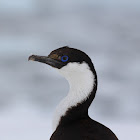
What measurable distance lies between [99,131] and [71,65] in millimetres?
603

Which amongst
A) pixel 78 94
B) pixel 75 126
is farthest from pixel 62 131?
pixel 78 94

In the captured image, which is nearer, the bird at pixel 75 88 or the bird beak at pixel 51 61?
the bird at pixel 75 88

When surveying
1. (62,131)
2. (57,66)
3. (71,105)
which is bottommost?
(62,131)

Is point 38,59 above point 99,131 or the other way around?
above

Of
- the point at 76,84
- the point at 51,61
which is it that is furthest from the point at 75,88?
the point at 51,61

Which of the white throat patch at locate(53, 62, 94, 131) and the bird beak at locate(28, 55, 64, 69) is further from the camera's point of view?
the bird beak at locate(28, 55, 64, 69)

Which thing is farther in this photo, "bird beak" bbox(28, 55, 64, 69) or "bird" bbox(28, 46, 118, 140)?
"bird beak" bbox(28, 55, 64, 69)

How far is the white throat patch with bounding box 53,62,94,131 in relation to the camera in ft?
14.1

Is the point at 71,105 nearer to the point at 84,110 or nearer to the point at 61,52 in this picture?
the point at 84,110

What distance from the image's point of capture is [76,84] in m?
4.36

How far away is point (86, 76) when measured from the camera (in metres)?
4.29

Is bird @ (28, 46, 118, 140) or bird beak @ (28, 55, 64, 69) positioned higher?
bird beak @ (28, 55, 64, 69)

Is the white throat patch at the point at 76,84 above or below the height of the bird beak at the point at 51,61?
below

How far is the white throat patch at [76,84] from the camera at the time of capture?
4.29 meters
